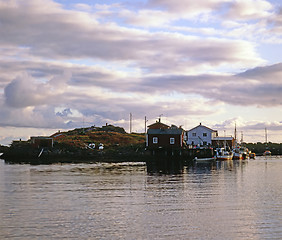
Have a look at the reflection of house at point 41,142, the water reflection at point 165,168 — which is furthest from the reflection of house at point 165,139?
the reflection of house at point 41,142

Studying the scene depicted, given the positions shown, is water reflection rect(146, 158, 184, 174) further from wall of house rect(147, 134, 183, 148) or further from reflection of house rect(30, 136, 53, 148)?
reflection of house rect(30, 136, 53, 148)

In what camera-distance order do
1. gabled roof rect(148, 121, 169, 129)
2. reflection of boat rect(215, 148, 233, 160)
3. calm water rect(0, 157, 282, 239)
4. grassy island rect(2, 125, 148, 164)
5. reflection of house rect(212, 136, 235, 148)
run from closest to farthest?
calm water rect(0, 157, 282, 239) < reflection of boat rect(215, 148, 233, 160) < grassy island rect(2, 125, 148, 164) < reflection of house rect(212, 136, 235, 148) < gabled roof rect(148, 121, 169, 129)

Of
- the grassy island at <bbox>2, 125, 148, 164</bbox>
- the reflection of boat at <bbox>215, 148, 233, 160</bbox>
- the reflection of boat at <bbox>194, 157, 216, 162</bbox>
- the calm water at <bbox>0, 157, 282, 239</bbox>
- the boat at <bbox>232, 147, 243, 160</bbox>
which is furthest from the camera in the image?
the boat at <bbox>232, 147, 243, 160</bbox>

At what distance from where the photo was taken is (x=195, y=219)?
1209 inches

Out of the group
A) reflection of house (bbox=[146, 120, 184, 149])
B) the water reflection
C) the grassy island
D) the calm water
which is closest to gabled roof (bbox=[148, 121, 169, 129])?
the grassy island

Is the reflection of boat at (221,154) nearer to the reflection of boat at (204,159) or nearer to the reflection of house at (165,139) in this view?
the reflection of boat at (204,159)

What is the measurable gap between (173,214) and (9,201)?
53.8 feet

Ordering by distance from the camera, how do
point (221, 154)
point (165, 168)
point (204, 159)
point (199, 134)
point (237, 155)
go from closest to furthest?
point (165, 168), point (204, 159), point (221, 154), point (237, 155), point (199, 134)

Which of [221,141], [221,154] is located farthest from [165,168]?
[221,141]

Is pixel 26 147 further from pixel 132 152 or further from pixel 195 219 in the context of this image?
pixel 195 219

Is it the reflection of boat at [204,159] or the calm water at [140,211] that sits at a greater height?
the reflection of boat at [204,159]

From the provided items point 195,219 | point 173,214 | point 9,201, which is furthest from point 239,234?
point 9,201

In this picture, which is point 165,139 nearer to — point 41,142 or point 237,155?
point 237,155

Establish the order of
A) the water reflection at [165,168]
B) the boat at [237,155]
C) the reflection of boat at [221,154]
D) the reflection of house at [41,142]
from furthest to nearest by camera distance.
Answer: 1. the boat at [237,155]
2. the reflection of house at [41,142]
3. the reflection of boat at [221,154]
4. the water reflection at [165,168]
